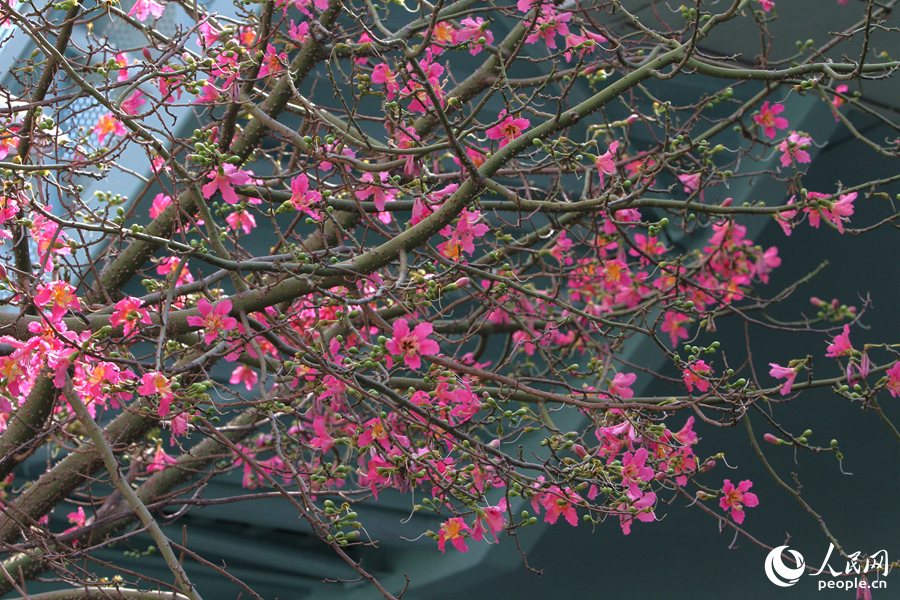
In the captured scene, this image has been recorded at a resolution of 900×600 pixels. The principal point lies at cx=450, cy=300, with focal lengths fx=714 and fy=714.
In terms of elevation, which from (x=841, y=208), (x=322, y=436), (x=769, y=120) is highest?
(x=769, y=120)

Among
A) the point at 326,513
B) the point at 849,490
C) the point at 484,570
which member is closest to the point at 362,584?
the point at 484,570

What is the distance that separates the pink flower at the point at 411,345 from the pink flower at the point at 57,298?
751 millimetres

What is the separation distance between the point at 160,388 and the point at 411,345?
1.83 ft

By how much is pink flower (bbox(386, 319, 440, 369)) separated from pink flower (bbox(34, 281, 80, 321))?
75 centimetres

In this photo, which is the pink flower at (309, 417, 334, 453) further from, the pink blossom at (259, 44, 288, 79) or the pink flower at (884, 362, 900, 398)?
the pink flower at (884, 362, 900, 398)

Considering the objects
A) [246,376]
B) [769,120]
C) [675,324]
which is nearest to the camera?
[246,376]

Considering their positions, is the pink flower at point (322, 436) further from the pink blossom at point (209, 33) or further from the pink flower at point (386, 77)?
the pink blossom at point (209, 33)

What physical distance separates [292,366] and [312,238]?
1074 millimetres

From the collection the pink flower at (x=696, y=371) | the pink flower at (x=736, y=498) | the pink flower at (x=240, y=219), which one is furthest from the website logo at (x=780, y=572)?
the pink flower at (x=240, y=219)

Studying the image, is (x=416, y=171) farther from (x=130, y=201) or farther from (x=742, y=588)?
(x=742, y=588)

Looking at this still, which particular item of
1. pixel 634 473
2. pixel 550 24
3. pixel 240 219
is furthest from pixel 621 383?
pixel 240 219

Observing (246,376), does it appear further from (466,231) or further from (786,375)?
(786,375)

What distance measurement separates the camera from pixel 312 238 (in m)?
2.68

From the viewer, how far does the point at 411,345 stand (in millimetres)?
1699
